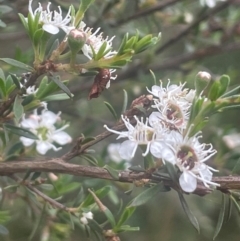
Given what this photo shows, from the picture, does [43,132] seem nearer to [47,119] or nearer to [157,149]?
[47,119]

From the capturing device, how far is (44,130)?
34.0 inches

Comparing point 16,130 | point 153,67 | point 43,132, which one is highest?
point 16,130

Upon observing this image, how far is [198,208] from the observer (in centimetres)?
155

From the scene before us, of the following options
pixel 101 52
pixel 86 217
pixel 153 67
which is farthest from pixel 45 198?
pixel 153 67

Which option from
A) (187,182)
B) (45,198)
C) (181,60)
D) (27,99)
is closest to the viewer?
(187,182)

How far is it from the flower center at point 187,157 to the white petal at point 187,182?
0.01 meters

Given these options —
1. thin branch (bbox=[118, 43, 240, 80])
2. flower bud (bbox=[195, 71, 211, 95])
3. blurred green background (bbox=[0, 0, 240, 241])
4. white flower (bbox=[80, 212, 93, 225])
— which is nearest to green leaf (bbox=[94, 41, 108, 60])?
flower bud (bbox=[195, 71, 211, 95])

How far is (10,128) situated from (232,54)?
4.15 feet

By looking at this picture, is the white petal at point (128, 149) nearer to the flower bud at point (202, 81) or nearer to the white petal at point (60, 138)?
the flower bud at point (202, 81)

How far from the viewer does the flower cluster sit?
0.54 metres

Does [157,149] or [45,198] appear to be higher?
[157,149]

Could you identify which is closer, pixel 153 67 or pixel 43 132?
pixel 43 132

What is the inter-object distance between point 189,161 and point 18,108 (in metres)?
0.21

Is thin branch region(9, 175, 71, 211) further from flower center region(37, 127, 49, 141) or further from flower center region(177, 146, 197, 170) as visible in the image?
flower center region(177, 146, 197, 170)
